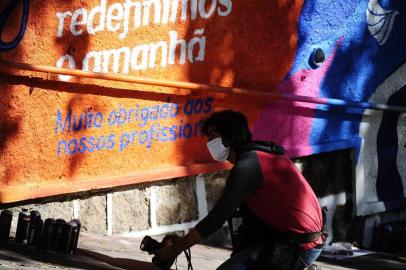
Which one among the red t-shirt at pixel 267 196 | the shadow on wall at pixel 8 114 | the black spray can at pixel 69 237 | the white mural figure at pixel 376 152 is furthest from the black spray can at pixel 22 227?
the white mural figure at pixel 376 152

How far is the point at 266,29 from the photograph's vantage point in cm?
831

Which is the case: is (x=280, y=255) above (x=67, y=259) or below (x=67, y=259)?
above

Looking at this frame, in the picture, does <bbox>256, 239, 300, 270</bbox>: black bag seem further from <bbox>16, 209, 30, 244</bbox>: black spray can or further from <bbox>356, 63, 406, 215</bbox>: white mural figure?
<bbox>356, 63, 406, 215</bbox>: white mural figure

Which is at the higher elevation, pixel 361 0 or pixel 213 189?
pixel 361 0

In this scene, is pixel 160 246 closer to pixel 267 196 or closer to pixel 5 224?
pixel 267 196

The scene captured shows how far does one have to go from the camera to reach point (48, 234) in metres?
6.15

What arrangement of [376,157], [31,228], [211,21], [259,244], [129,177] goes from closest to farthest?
[259,244] → [31,228] → [129,177] → [211,21] → [376,157]

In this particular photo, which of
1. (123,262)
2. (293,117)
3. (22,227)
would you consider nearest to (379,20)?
(293,117)

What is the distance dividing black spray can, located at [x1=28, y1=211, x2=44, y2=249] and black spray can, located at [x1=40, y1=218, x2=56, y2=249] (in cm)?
3

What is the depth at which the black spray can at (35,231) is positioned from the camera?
6.12 metres

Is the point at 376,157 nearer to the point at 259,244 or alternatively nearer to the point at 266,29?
the point at 266,29

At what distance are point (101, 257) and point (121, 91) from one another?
1511 mm

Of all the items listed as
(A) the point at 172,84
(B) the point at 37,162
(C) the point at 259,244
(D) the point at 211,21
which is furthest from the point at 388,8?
(C) the point at 259,244

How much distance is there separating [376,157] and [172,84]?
125 inches
